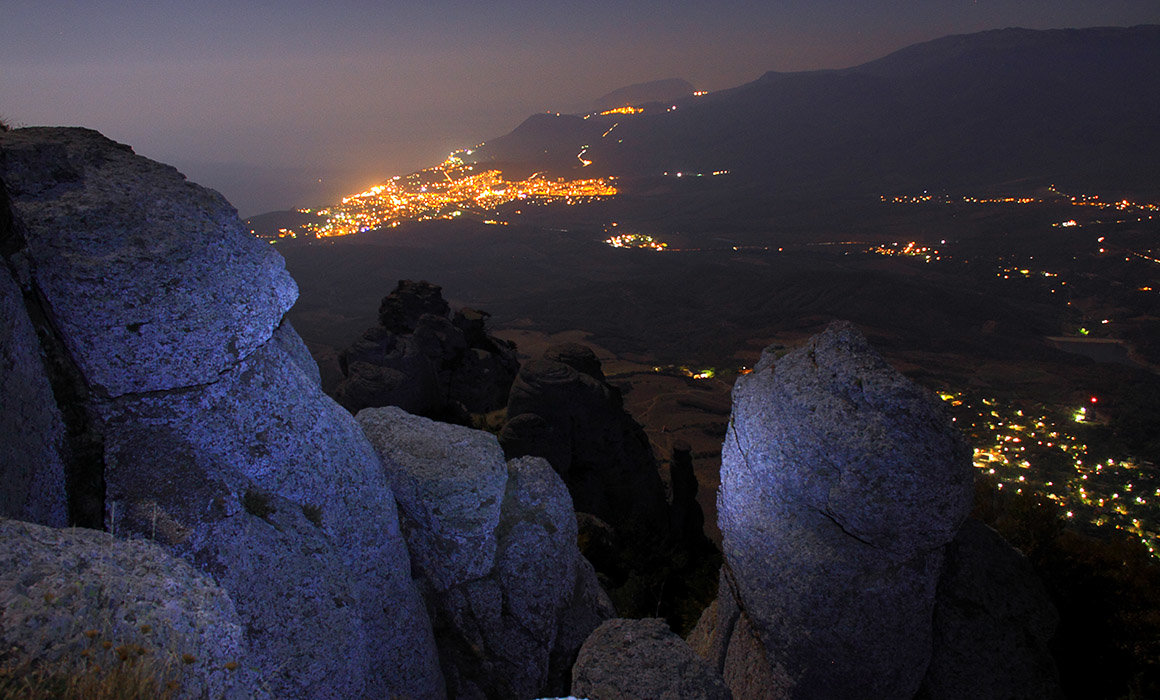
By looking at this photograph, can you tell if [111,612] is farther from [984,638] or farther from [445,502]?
[984,638]

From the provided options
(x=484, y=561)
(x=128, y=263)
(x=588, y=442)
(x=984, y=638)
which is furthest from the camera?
(x=588, y=442)

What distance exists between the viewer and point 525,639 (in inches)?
394

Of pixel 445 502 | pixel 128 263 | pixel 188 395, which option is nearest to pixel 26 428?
pixel 188 395

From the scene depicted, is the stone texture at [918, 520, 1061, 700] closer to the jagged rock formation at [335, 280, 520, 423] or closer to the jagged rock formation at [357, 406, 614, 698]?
the jagged rock formation at [357, 406, 614, 698]

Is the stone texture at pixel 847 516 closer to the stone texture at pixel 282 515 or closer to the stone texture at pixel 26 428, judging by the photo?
the stone texture at pixel 282 515

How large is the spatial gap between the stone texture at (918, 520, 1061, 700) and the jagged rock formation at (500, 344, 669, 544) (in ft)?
51.0

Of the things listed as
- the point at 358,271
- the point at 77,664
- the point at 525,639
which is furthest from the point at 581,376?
the point at 358,271

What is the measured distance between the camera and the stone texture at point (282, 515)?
248 inches

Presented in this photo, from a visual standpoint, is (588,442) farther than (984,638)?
Yes

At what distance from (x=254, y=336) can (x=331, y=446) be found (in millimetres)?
1980

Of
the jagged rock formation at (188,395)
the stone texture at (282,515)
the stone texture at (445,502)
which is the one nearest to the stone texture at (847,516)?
the stone texture at (445,502)

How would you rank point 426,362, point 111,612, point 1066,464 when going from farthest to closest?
point 1066,464, point 426,362, point 111,612

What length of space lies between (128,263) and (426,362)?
1064 inches

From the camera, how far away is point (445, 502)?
9.58 metres
